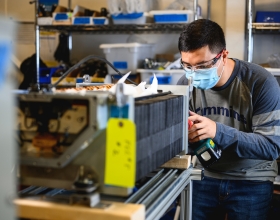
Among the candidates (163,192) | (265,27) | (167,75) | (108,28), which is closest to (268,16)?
(265,27)

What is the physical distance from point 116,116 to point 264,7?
283 cm

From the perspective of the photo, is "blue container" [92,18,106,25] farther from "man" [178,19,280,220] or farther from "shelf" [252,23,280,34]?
"man" [178,19,280,220]

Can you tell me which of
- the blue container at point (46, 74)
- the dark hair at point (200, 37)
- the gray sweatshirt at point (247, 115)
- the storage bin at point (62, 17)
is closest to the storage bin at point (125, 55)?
the storage bin at point (62, 17)

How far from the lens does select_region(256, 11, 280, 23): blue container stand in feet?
10.3

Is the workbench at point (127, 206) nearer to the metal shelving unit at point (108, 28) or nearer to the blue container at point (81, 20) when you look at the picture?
the metal shelving unit at point (108, 28)

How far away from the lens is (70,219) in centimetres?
93

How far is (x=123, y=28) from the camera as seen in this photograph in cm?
348

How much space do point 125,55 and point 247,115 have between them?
1.68 metres

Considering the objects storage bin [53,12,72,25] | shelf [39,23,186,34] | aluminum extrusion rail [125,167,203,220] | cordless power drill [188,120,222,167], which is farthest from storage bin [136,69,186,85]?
aluminum extrusion rail [125,167,203,220]

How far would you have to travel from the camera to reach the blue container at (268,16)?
124 inches

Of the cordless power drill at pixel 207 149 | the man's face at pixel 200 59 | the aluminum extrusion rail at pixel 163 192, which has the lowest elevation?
the aluminum extrusion rail at pixel 163 192

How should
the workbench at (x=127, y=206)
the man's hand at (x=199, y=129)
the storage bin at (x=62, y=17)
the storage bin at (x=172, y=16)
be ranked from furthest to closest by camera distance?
the storage bin at (x=62, y=17) → the storage bin at (x=172, y=16) → the man's hand at (x=199, y=129) → the workbench at (x=127, y=206)

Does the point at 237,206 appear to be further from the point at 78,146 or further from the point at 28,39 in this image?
the point at 28,39

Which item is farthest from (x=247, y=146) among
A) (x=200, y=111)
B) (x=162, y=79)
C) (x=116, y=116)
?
(x=162, y=79)
